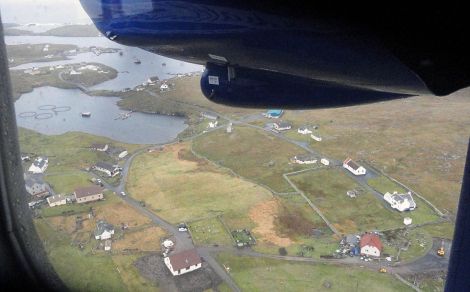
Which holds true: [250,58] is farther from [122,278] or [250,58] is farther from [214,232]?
[214,232]

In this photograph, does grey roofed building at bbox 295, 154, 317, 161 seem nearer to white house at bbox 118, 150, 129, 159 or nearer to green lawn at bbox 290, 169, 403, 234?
green lawn at bbox 290, 169, 403, 234

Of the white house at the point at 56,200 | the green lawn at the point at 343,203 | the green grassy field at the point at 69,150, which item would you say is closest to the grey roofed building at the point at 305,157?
the green lawn at the point at 343,203

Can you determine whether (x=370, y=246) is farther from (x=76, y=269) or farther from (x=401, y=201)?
(x=76, y=269)

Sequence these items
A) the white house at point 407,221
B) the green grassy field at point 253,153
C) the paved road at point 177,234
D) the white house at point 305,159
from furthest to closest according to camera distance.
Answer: the white house at point 305,159
the green grassy field at point 253,153
the white house at point 407,221
the paved road at point 177,234

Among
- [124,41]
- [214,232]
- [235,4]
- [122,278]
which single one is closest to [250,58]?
[235,4]

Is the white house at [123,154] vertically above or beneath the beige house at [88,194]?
beneath

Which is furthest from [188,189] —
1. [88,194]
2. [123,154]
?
[123,154]

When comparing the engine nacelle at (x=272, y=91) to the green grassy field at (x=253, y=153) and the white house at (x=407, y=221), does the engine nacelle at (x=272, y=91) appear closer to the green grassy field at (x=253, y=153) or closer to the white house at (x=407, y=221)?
the white house at (x=407, y=221)

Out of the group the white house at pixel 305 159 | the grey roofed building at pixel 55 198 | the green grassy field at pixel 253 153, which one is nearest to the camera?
the grey roofed building at pixel 55 198
